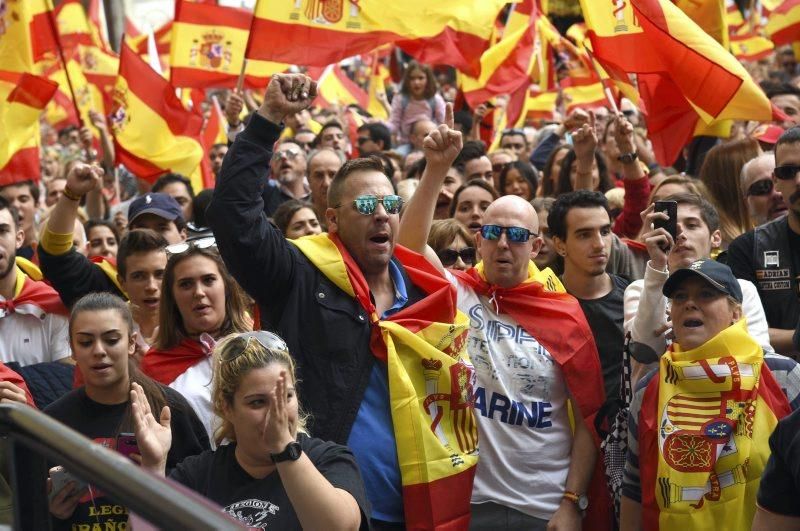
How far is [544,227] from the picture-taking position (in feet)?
21.7

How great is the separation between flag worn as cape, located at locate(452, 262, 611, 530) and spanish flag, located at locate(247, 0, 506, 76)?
3.56 metres

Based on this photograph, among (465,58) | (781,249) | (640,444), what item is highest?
(465,58)

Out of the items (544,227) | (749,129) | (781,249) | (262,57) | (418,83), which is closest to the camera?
(781,249)

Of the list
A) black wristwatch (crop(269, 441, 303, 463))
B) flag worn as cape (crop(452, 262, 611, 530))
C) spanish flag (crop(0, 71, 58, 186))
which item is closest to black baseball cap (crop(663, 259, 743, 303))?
flag worn as cape (crop(452, 262, 611, 530))

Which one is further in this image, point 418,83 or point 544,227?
point 418,83

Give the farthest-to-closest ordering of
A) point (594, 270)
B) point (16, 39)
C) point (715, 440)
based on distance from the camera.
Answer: point (16, 39) < point (594, 270) < point (715, 440)

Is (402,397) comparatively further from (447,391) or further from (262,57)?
(262,57)

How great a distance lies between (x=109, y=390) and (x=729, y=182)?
12.2 ft

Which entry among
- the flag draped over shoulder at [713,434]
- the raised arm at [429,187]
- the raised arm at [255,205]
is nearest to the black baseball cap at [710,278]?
the flag draped over shoulder at [713,434]

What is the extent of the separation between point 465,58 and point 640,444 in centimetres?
534

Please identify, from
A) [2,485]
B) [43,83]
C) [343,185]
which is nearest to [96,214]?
[43,83]

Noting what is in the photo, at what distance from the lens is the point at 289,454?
3.49 meters

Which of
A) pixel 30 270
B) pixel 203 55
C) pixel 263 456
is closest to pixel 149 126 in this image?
pixel 203 55

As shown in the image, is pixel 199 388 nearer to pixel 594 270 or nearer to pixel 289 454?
pixel 289 454
